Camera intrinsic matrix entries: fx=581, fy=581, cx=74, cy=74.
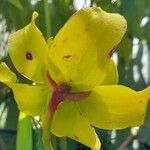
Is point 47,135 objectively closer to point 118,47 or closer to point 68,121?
point 68,121

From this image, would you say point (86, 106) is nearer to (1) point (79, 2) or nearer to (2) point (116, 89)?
(2) point (116, 89)

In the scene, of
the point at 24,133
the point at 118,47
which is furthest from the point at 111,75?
the point at 118,47

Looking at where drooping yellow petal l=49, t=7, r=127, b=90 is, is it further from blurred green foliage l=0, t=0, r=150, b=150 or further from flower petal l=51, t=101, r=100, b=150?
blurred green foliage l=0, t=0, r=150, b=150

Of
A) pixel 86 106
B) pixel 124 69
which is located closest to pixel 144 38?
pixel 124 69

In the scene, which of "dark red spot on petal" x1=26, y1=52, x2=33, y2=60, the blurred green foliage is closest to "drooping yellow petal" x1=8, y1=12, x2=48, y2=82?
"dark red spot on petal" x1=26, y1=52, x2=33, y2=60

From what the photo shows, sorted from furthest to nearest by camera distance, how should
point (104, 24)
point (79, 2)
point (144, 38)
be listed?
point (144, 38) < point (79, 2) < point (104, 24)

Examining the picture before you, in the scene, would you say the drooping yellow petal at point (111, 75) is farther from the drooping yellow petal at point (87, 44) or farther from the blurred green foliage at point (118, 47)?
the blurred green foliage at point (118, 47)
